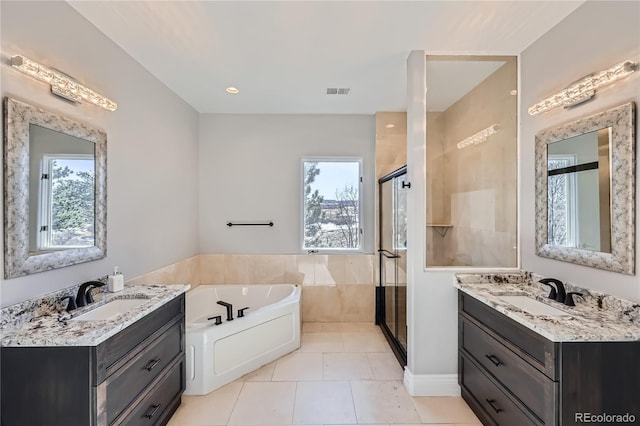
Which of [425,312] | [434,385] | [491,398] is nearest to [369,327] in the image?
[434,385]

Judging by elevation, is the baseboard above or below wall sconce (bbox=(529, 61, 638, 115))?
below

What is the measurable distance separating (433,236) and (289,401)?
1.76 m

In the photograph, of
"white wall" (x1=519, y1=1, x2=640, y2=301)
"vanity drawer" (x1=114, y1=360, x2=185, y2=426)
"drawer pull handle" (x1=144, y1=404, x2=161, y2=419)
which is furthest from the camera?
"drawer pull handle" (x1=144, y1=404, x2=161, y2=419)

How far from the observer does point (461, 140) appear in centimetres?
297

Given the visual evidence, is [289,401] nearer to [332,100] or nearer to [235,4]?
[235,4]

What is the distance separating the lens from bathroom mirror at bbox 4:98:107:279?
4.65ft

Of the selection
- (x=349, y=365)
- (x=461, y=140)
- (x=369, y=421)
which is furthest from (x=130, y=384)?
(x=461, y=140)

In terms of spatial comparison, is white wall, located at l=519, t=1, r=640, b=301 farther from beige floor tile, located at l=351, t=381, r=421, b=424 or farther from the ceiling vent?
the ceiling vent

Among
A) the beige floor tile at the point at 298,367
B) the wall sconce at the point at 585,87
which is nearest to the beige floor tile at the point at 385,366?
the beige floor tile at the point at 298,367

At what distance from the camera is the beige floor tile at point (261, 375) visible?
2.48 m

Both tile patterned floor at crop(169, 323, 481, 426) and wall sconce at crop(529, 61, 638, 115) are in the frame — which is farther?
tile patterned floor at crop(169, 323, 481, 426)

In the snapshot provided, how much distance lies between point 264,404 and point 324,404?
1.47ft

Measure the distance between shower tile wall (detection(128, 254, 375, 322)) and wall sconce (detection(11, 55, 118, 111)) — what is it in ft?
7.44

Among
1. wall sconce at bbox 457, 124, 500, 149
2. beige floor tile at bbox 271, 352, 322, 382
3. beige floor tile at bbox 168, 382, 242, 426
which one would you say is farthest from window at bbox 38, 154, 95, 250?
wall sconce at bbox 457, 124, 500, 149
